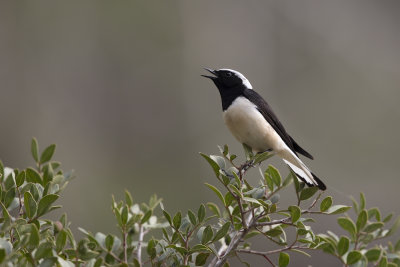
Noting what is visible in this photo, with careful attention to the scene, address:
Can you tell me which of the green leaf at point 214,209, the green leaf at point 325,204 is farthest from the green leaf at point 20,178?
the green leaf at point 325,204

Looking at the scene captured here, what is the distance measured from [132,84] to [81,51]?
1761mm

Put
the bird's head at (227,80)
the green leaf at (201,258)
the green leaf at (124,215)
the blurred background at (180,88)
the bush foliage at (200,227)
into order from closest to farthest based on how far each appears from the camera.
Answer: the bush foliage at (200,227)
the green leaf at (201,258)
the green leaf at (124,215)
the bird's head at (227,80)
the blurred background at (180,88)

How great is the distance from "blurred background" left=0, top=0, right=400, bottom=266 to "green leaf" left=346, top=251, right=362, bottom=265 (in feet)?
31.0

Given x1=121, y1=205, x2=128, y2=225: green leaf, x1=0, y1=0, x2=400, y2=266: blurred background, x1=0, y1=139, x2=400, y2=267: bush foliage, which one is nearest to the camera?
x1=0, y1=139, x2=400, y2=267: bush foliage

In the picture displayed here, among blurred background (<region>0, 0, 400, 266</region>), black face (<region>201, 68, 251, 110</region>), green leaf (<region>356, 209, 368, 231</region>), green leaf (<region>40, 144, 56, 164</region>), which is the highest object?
black face (<region>201, 68, 251, 110</region>)

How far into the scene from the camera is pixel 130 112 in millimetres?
14922

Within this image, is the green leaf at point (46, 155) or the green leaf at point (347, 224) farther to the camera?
the green leaf at point (46, 155)

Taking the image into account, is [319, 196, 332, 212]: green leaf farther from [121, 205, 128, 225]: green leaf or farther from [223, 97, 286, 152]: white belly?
[223, 97, 286, 152]: white belly

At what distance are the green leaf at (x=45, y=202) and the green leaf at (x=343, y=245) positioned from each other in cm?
109

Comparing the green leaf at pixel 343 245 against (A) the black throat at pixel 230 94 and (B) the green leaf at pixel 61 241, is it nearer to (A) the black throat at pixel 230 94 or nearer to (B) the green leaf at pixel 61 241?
(B) the green leaf at pixel 61 241

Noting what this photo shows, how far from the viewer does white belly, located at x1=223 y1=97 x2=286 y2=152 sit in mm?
3854

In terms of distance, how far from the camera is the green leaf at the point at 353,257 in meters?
2.23

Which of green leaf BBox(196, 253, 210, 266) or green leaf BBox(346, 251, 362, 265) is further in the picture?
green leaf BBox(196, 253, 210, 266)

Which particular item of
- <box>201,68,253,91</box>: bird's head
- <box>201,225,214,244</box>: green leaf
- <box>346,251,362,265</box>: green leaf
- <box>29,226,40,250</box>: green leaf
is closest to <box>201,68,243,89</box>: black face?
<box>201,68,253,91</box>: bird's head
